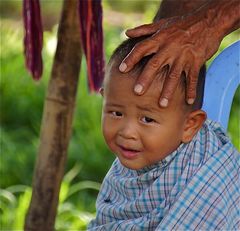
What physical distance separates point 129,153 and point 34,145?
8.98 feet

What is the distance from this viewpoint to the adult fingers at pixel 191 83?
237 centimetres

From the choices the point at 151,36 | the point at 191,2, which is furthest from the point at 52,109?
the point at 151,36

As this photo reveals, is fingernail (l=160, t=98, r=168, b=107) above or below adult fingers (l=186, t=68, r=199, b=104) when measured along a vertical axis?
below

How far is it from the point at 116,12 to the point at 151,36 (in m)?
6.13

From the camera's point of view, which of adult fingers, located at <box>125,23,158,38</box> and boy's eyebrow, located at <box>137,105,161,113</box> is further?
adult fingers, located at <box>125,23,158,38</box>

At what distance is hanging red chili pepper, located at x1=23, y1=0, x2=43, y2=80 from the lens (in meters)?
3.14

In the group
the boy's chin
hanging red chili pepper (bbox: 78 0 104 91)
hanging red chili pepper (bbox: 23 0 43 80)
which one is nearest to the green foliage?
hanging red chili pepper (bbox: 23 0 43 80)

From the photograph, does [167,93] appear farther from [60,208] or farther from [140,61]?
[60,208]

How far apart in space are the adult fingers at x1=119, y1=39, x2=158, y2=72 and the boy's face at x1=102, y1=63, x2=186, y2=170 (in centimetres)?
3

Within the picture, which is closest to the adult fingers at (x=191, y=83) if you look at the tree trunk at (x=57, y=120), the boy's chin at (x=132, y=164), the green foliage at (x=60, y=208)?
the boy's chin at (x=132, y=164)

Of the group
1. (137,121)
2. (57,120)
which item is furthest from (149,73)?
(57,120)

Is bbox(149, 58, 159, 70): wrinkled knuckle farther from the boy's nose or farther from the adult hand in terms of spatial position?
the boy's nose

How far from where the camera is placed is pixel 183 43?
7.95 ft

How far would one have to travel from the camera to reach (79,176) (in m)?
4.93
